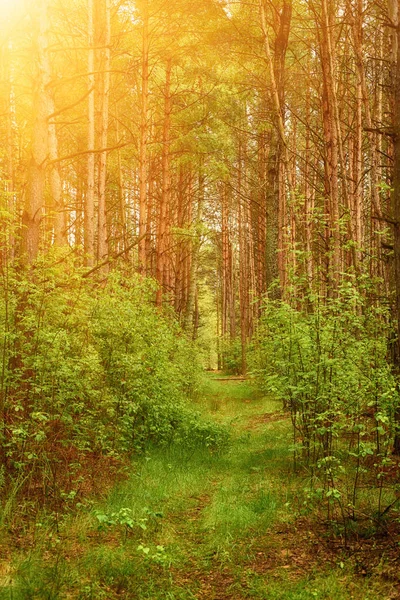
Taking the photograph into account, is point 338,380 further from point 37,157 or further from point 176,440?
point 37,157

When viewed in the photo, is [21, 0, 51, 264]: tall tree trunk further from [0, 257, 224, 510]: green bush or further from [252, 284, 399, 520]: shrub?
[252, 284, 399, 520]: shrub

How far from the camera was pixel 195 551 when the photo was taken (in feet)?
14.4

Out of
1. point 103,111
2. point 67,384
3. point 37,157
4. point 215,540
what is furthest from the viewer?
point 103,111

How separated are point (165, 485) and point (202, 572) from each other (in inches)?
77.9

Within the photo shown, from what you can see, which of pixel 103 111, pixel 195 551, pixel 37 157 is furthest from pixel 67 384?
pixel 103 111

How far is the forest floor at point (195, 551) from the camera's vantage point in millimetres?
3527

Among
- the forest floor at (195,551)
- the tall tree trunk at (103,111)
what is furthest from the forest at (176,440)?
the tall tree trunk at (103,111)

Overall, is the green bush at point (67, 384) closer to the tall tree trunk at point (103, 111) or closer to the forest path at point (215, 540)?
the forest path at point (215, 540)

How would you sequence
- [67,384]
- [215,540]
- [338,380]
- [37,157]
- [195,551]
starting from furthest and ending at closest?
[37,157], [338,380], [67,384], [215,540], [195,551]

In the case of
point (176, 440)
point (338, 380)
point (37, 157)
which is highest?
point (37, 157)

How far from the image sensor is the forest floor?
353 cm

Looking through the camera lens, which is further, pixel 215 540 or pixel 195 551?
pixel 215 540


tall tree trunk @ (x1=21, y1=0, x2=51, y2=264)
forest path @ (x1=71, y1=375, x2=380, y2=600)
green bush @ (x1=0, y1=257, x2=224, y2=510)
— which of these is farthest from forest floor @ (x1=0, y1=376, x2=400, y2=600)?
tall tree trunk @ (x1=21, y1=0, x2=51, y2=264)

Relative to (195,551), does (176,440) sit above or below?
above
